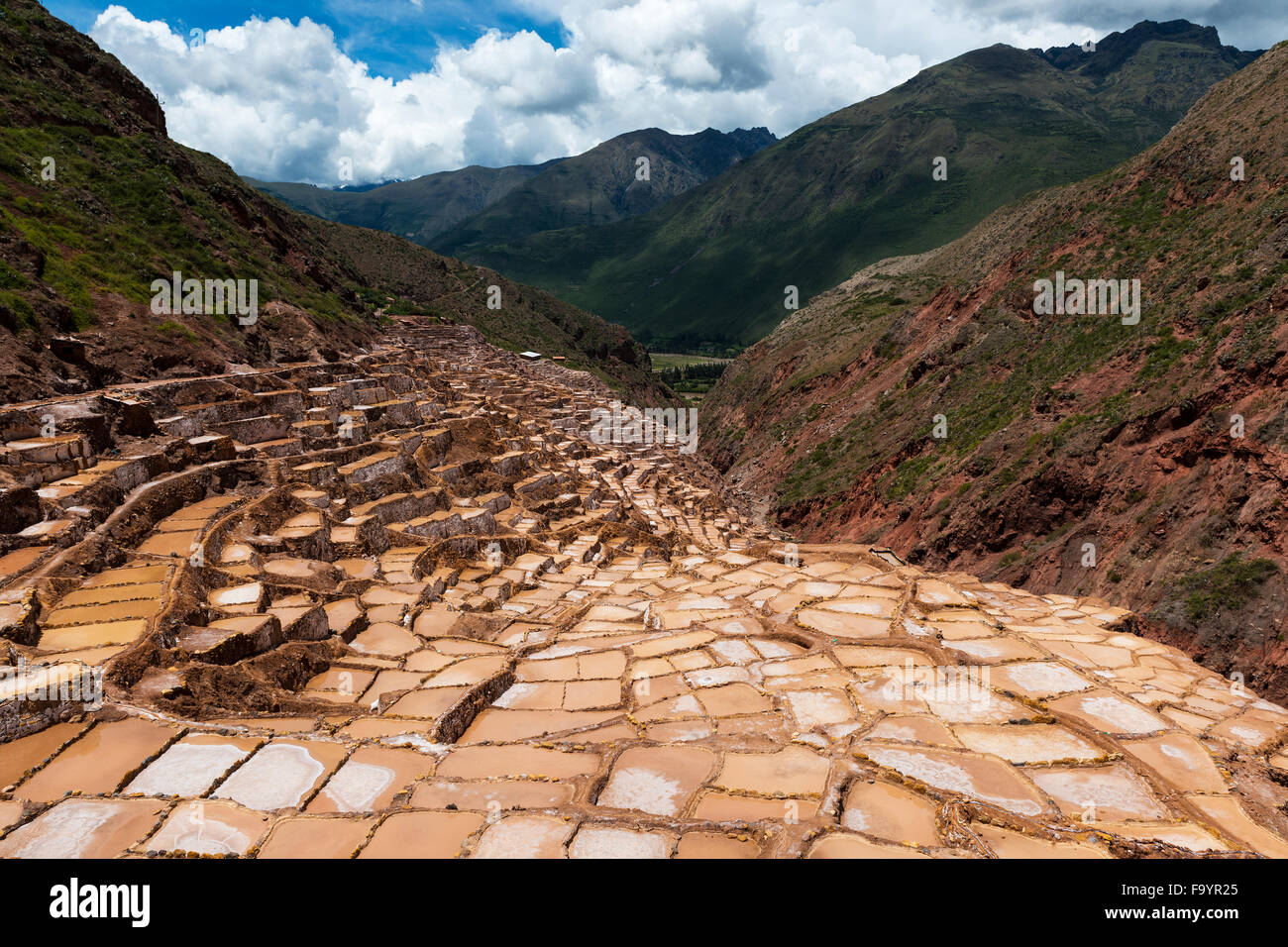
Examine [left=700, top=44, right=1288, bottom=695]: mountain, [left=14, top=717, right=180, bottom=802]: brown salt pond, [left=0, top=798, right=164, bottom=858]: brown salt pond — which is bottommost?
[left=0, top=798, right=164, bottom=858]: brown salt pond

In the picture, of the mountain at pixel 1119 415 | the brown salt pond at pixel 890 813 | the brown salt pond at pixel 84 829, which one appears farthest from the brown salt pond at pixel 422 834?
the mountain at pixel 1119 415

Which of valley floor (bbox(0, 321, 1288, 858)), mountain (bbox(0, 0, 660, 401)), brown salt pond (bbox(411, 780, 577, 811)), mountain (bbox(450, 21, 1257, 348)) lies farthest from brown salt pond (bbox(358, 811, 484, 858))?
mountain (bbox(450, 21, 1257, 348))

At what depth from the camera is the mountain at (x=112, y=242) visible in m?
15.1

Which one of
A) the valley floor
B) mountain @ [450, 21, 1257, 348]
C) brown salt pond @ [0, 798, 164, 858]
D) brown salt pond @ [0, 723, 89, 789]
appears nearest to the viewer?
brown salt pond @ [0, 798, 164, 858]

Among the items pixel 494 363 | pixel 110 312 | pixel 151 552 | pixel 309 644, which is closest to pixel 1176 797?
pixel 309 644

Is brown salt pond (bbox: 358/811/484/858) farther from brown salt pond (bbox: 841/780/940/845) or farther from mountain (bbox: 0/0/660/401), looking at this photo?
mountain (bbox: 0/0/660/401)

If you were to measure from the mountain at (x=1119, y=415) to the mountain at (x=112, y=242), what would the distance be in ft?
76.5

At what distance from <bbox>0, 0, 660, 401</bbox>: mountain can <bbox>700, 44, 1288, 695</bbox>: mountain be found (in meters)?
23.3

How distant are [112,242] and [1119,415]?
31.5 m

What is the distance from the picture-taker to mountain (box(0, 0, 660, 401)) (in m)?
15.1

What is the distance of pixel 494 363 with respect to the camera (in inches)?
1801

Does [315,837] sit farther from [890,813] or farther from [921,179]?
[921,179]

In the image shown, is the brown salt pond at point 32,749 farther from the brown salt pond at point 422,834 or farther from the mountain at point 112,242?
the mountain at point 112,242

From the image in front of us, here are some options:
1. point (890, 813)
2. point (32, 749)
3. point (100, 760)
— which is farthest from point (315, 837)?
point (890, 813)
